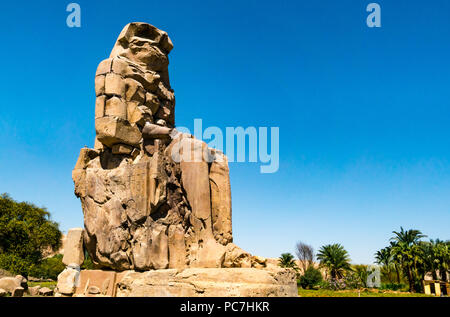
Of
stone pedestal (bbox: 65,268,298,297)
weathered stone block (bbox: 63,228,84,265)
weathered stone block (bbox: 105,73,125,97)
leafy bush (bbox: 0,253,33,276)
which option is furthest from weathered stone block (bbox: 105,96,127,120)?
leafy bush (bbox: 0,253,33,276)

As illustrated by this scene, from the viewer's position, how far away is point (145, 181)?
27.2 feet

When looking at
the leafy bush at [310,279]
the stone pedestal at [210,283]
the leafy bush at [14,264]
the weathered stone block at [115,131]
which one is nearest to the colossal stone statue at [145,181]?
the weathered stone block at [115,131]

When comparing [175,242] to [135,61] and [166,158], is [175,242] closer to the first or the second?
[166,158]

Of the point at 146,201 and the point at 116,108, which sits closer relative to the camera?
the point at 146,201

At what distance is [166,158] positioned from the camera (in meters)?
8.78

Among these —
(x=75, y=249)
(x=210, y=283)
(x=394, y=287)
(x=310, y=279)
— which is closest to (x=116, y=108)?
(x=75, y=249)

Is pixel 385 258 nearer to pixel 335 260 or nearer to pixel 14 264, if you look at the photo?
pixel 335 260

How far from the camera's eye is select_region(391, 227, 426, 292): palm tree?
39.2 meters

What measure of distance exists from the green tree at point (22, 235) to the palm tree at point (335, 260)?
100 ft

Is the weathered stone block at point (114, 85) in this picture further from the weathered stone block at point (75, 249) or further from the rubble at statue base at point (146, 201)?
the weathered stone block at point (75, 249)

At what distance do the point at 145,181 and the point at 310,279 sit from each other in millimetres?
36285

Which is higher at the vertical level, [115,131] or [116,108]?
[116,108]
